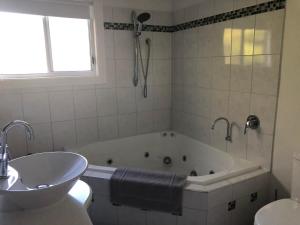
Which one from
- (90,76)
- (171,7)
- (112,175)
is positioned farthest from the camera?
(171,7)

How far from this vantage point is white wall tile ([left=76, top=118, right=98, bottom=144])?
2.71 meters

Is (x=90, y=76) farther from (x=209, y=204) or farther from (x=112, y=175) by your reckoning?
(x=209, y=204)

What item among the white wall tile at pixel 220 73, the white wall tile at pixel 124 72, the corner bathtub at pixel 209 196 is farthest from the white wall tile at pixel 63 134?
the white wall tile at pixel 220 73

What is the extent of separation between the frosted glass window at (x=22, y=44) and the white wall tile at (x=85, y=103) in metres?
0.43

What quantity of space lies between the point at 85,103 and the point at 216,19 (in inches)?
63.0

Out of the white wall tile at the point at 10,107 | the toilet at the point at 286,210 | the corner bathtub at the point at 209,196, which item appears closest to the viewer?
the toilet at the point at 286,210

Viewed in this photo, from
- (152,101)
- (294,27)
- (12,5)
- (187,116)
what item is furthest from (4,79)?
(294,27)

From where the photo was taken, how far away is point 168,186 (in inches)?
71.1

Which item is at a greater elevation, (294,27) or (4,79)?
(294,27)

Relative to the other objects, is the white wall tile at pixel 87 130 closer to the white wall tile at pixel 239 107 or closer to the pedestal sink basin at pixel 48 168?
the pedestal sink basin at pixel 48 168

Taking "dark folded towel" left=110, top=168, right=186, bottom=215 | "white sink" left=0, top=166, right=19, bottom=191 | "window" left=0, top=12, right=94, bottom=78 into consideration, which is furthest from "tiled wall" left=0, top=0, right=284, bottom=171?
"white sink" left=0, top=166, right=19, bottom=191

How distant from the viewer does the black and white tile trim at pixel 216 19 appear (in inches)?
75.2

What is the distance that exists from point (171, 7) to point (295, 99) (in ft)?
5.96

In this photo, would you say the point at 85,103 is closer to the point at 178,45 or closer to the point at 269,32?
the point at 178,45
